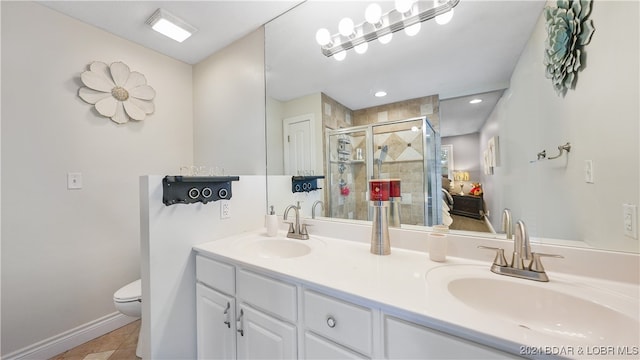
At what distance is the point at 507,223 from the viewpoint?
3.38ft

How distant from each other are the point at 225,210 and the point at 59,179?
127 cm

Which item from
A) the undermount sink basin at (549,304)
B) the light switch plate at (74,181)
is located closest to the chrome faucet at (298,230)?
the undermount sink basin at (549,304)

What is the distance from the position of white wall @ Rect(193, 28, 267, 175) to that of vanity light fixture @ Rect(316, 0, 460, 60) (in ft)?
2.29

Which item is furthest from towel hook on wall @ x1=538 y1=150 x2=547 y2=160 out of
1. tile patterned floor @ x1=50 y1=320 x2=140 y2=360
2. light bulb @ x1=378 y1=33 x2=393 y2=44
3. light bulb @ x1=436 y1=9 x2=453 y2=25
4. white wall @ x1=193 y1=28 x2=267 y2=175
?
tile patterned floor @ x1=50 y1=320 x2=140 y2=360

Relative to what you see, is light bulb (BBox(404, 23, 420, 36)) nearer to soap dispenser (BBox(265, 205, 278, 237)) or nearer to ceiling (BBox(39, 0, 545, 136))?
ceiling (BBox(39, 0, 545, 136))

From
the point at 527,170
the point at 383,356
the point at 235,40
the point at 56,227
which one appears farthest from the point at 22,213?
the point at 527,170

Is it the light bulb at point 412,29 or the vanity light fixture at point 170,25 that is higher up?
the vanity light fixture at point 170,25

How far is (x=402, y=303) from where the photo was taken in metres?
0.69

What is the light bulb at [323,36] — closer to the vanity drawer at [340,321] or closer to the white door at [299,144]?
the white door at [299,144]

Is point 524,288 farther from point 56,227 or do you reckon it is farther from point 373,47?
point 56,227

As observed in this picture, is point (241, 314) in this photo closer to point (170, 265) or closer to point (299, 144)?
point (170, 265)

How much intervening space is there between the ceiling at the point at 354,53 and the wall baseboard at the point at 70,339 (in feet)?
7.34

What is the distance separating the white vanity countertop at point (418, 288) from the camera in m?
0.56

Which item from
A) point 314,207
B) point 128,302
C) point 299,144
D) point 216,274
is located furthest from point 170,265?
point 299,144
